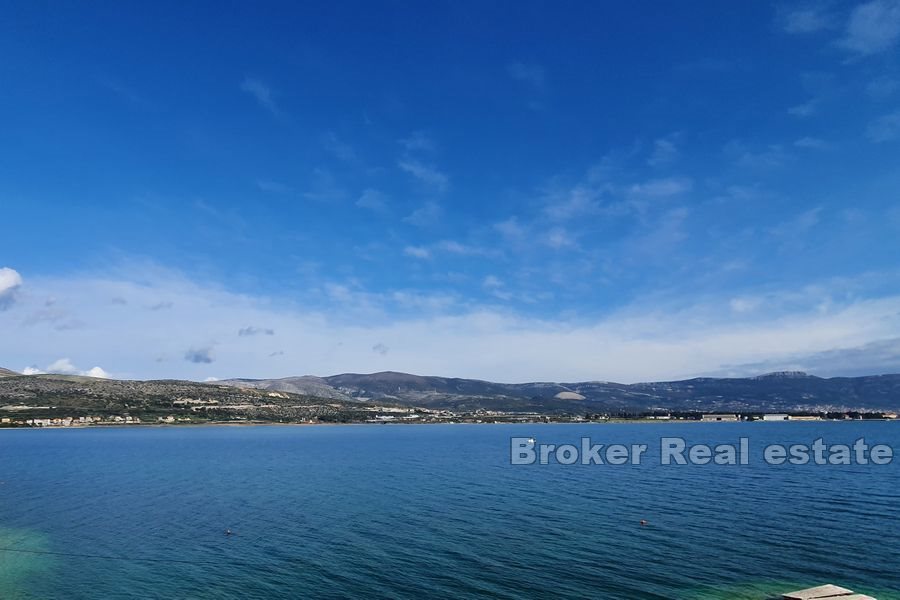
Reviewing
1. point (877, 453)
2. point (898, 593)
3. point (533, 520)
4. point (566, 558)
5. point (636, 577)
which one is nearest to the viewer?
point (898, 593)

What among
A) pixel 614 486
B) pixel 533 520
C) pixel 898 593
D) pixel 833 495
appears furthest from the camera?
pixel 614 486

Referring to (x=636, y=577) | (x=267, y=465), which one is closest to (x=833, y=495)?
(x=636, y=577)

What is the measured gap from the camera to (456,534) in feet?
208

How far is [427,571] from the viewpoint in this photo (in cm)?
5066

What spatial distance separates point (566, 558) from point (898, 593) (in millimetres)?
26242

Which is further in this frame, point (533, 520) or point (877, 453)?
point (877, 453)

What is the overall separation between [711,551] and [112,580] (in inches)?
2251

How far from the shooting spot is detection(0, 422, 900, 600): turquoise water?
4728 cm

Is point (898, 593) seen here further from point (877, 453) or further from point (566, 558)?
point (877, 453)

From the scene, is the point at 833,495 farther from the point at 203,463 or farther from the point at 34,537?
the point at 203,463

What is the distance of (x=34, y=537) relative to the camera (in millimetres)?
65250

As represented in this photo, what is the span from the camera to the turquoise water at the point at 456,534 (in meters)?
47.3

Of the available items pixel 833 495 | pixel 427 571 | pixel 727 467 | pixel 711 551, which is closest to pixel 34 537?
pixel 427 571

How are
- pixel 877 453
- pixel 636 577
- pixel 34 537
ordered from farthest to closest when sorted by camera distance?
pixel 877 453, pixel 34 537, pixel 636 577
